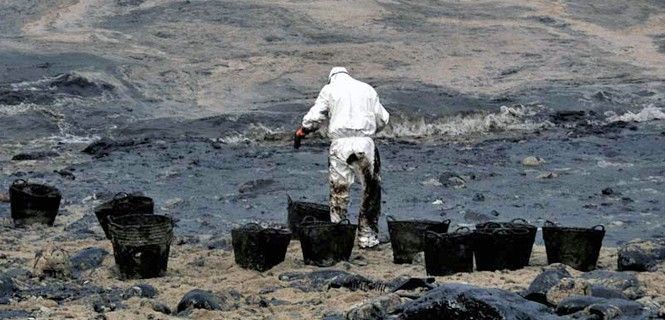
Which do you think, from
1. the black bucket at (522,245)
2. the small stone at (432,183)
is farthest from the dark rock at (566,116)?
the black bucket at (522,245)

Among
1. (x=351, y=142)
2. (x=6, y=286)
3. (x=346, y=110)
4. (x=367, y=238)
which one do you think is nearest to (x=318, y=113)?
(x=346, y=110)

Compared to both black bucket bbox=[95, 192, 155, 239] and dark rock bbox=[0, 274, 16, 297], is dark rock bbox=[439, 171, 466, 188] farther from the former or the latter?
dark rock bbox=[0, 274, 16, 297]

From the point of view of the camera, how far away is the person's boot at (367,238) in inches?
405

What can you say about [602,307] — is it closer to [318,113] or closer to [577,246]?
[577,246]

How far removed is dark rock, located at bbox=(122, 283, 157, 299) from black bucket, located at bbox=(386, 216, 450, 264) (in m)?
2.37

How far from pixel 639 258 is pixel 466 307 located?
310cm

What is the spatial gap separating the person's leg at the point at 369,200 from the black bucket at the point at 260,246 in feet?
3.80

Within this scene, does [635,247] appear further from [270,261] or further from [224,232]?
[224,232]

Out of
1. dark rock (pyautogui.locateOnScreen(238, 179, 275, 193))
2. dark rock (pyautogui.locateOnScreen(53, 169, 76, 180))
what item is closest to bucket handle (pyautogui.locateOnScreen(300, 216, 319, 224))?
dark rock (pyautogui.locateOnScreen(238, 179, 275, 193))

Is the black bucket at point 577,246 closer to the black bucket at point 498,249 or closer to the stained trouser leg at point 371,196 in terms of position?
the black bucket at point 498,249

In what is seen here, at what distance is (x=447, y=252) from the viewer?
877 cm

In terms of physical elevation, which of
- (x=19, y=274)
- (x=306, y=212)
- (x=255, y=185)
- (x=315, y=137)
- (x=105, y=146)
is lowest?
(x=315, y=137)

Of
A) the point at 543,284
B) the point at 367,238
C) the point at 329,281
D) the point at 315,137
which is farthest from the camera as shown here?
the point at 315,137

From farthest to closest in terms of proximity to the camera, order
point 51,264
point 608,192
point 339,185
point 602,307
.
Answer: point 608,192 < point 339,185 < point 51,264 < point 602,307
